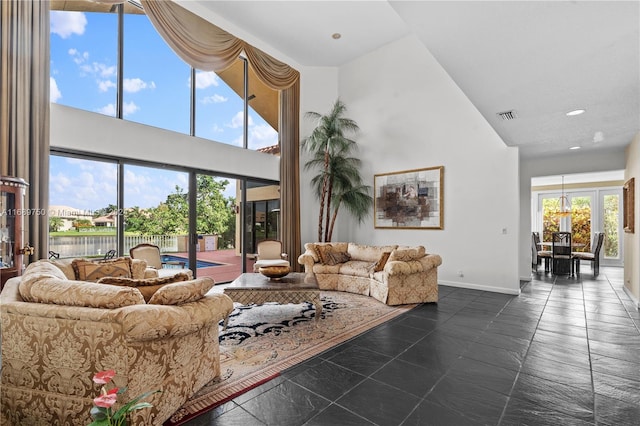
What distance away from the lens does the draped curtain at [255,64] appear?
4.74 m

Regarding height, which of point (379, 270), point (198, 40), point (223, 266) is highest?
point (198, 40)

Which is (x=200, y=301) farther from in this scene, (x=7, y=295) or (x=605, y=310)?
(x=605, y=310)

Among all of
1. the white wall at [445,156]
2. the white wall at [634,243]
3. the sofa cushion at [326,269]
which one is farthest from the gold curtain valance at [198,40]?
the white wall at [634,243]

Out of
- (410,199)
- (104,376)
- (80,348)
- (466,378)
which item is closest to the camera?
(104,376)

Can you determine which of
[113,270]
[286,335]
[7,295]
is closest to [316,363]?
[286,335]

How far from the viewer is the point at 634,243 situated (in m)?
4.71

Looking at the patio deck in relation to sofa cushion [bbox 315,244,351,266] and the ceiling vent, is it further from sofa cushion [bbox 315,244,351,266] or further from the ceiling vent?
the ceiling vent

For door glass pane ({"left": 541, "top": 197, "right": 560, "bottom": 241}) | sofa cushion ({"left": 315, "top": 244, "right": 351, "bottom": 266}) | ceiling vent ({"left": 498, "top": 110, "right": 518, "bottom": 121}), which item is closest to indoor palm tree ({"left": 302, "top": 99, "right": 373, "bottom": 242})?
sofa cushion ({"left": 315, "top": 244, "right": 351, "bottom": 266})

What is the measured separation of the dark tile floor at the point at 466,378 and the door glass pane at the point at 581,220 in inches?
276

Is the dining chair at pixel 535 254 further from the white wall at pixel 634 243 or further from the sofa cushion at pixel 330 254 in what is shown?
the sofa cushion at pixel 330 254

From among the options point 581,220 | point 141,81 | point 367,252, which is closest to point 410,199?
point 367,252

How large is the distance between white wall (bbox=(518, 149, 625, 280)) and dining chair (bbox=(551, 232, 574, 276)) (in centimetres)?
129

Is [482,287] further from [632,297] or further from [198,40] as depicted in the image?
[198,40]

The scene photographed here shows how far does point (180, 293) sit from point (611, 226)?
11885 mm
